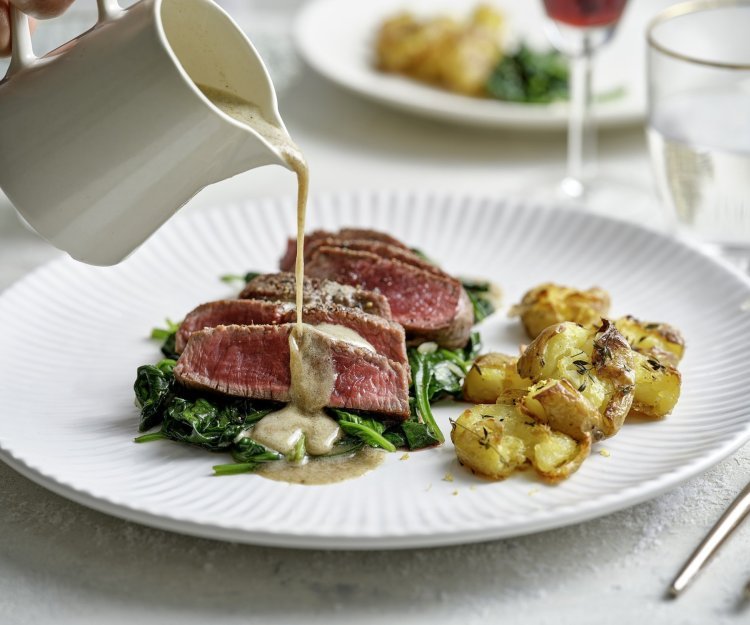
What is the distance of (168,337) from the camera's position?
3014 millimetres

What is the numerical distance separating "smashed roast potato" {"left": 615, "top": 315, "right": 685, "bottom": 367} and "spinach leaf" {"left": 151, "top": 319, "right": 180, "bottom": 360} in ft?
4.07

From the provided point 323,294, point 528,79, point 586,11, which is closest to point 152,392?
point 323,294

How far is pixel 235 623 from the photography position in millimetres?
2055

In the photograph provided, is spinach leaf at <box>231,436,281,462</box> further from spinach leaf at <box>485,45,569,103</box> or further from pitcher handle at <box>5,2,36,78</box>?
spinach leaf at <box>485,45,569,103</box>

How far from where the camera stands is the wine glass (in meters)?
3.91

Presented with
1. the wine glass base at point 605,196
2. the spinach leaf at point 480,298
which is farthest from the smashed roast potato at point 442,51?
the spinach leaf at point 480,298

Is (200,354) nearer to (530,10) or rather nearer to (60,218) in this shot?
(60,218)

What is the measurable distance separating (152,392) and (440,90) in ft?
8.42

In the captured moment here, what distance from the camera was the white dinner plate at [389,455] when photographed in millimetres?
2184

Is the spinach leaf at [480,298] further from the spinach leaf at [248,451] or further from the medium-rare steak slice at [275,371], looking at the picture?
the spinach leaf at [248,451]

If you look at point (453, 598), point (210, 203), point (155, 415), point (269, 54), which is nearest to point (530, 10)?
point (269, 54)

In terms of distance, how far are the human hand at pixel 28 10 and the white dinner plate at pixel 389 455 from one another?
835 mm

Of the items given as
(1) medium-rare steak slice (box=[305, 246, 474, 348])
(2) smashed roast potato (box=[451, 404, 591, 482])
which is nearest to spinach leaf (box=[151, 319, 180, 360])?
(1) medium-rare steak slice (box=[305, 246, 474, 348])

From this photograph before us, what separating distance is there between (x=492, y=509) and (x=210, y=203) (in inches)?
92.8
